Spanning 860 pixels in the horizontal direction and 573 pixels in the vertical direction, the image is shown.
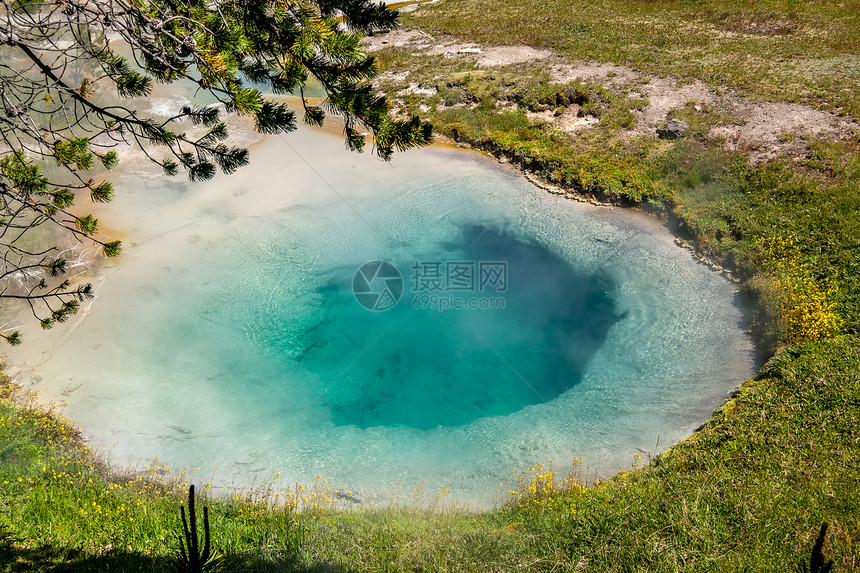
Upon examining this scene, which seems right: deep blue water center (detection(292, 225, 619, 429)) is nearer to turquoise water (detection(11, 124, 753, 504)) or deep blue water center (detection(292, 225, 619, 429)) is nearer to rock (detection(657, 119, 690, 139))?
turquoise water (detection(11, 124, 753, 504))

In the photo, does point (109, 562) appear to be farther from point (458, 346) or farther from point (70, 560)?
point (458, 346)

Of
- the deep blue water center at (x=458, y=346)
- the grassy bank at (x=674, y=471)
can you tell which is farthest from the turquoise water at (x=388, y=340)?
the grassy bank at (x=674, y=471)

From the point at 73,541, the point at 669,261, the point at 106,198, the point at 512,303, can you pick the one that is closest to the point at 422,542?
the point at 73,541

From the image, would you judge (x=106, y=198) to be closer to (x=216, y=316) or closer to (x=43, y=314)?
(x=216, y=316)

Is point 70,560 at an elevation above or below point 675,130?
below

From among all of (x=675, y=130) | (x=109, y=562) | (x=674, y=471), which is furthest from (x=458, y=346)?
(x=675, y=130)

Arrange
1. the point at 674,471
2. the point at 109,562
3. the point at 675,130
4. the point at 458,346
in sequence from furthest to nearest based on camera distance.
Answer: the point at 675,130 < the point at 458,346 < the point at 674,471 < the point at 109,562
